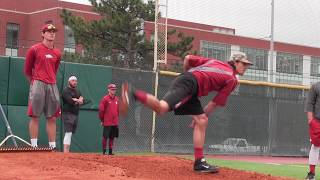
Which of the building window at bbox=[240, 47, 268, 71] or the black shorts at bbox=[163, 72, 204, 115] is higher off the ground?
the building window at bbox=[240, 47, 268, 71]

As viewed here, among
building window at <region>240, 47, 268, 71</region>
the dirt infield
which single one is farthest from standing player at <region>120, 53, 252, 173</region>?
building window at <region>240, 47, 268, 71</region>

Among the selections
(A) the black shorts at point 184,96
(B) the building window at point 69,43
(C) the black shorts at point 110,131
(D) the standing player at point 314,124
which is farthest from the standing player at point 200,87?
(B) the building window at point 69,43

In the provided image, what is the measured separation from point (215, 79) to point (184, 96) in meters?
0.49

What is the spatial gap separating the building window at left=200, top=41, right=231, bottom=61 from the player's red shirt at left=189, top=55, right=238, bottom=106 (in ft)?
62.8

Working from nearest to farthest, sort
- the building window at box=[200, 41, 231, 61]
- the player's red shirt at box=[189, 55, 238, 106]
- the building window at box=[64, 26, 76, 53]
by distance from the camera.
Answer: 1. the player's red shirt at box=[189, 55, 238, 106]
2. the building window at box=[200, 41, 231, 61]
3. the building window at box=[64, 26, 76, 53]

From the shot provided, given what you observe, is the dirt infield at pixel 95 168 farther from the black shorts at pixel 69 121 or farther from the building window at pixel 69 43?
the building window at pixel 69 43

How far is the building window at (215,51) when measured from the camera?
2853 centimetres

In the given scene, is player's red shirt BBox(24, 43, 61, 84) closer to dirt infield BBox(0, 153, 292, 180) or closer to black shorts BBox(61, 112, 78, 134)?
dirt infield BBox(0, 153, 292, 180)

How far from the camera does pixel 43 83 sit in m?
8.39

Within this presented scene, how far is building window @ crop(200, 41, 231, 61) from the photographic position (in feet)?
93.6

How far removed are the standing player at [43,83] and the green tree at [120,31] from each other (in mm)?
18171

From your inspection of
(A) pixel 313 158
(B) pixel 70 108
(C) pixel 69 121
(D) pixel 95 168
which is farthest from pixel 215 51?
(D) pixel 95 168

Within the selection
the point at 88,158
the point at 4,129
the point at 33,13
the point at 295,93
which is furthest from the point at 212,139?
the point at 33,13

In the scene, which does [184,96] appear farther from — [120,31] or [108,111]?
[120,31]
